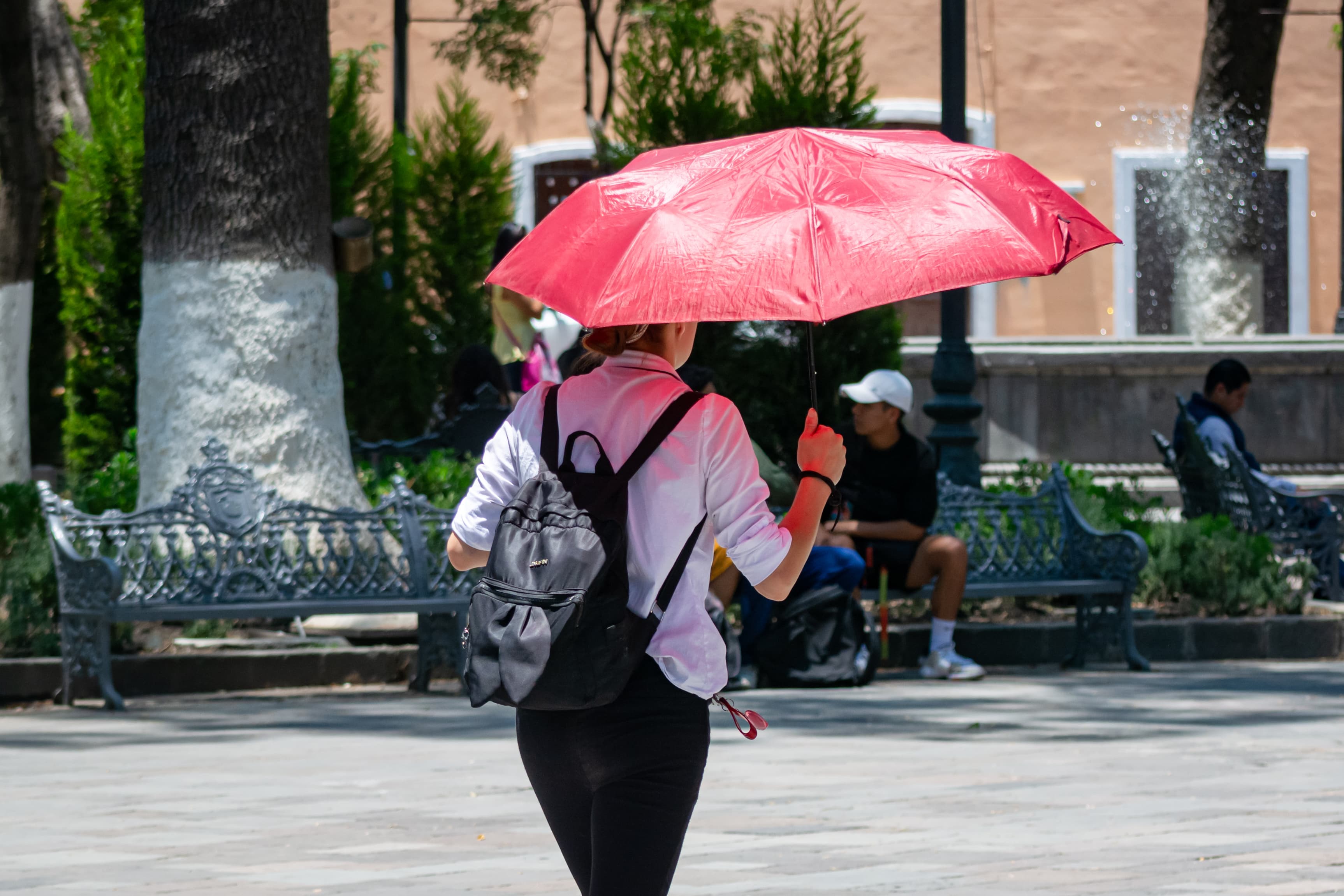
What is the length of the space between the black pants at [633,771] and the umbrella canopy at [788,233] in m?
0.63

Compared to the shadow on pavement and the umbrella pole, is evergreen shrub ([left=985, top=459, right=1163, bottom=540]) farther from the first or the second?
the umbrella pole

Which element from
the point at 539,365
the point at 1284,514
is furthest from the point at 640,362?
the point at 1284,514

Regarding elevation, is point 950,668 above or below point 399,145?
below

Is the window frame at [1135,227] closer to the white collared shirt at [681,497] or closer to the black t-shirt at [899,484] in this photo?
the black t-shirt at [899,484]

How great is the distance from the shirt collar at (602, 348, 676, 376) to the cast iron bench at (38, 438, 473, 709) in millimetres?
5794

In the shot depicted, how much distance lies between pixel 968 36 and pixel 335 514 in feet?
61.8

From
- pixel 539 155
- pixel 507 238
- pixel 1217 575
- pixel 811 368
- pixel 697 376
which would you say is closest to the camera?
pixel 811 368

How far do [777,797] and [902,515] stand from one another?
3529 mm

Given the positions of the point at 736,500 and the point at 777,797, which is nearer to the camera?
the point at 736,500

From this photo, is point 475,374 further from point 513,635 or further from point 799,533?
point 513,635

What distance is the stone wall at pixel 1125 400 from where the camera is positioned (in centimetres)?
1579

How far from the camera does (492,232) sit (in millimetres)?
17922

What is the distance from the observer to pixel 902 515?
997 cm

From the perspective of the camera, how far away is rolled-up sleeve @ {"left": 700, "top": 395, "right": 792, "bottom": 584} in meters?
3.41
